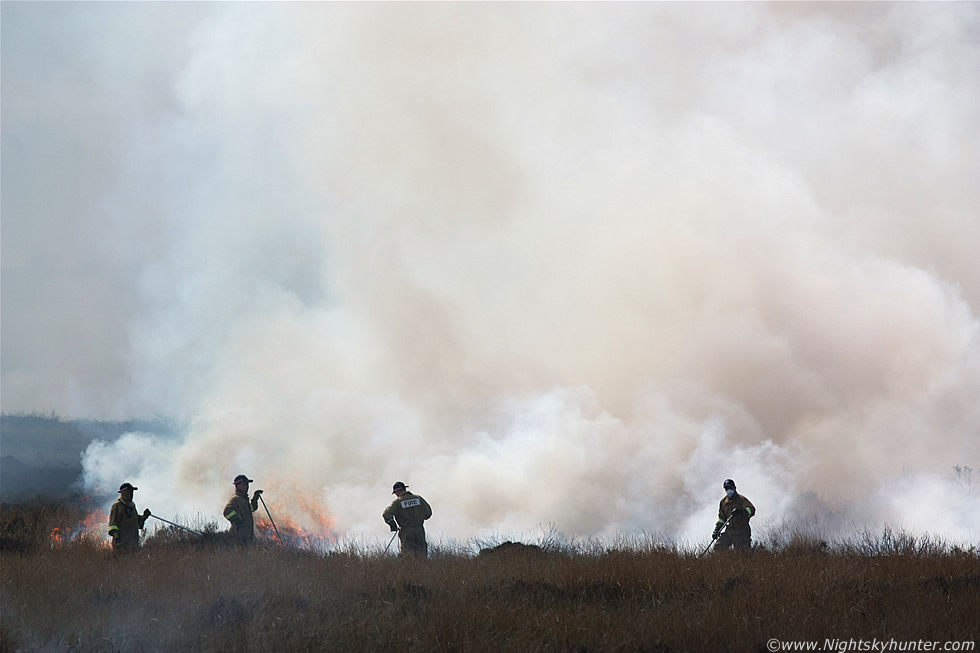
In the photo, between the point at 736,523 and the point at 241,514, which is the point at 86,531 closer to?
the point at 241,514

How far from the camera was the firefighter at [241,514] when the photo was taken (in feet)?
60.1

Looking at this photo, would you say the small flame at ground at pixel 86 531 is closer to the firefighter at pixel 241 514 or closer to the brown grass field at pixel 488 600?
the firefighter at pixel 241 514

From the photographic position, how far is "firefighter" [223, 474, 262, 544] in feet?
60.1

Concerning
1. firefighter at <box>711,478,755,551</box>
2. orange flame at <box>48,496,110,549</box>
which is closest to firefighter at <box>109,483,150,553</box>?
orange flame at <box>48,496,110,549</box>

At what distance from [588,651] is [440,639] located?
159 centimetres

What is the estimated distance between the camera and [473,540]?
21375mm

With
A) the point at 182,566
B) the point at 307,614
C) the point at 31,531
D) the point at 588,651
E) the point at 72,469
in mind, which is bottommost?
the point at 588,651

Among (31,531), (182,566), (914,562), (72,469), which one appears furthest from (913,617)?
(72,469)

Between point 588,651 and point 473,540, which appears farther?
point 473,540

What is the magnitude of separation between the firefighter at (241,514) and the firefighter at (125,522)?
1.73m

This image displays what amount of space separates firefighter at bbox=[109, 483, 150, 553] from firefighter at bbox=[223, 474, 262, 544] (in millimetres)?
1725

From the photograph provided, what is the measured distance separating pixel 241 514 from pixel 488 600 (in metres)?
9.11

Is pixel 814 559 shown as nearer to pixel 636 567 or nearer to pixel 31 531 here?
pixel 636 567

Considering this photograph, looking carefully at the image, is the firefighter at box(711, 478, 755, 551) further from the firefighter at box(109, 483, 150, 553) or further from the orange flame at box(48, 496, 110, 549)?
the orange flame at box(48, 496, 110, 549)
